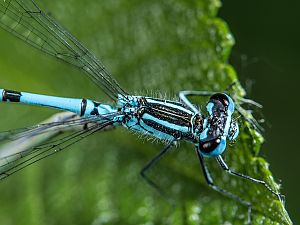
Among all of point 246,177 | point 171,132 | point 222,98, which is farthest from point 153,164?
point 246,177

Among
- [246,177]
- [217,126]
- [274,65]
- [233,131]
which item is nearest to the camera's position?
[246,177]

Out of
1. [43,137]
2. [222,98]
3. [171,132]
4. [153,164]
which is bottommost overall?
[153,164]

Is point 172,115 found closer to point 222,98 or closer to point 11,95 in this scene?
point 222,98

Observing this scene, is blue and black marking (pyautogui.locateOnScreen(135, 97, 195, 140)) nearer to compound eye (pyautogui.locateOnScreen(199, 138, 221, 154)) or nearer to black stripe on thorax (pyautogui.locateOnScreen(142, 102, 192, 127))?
black stripe on thorax (pyautogui.locateOnScreen(142, 102, 192, 127))

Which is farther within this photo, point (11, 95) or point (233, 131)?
point (11, 95)

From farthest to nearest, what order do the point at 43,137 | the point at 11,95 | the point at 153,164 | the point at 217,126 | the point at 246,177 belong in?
the point at 43,137, the point at 11,95, the point at 153,164, the point at 217,126, the point at 246,177

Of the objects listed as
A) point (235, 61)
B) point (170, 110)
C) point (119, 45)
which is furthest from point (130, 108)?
point (235, 61)

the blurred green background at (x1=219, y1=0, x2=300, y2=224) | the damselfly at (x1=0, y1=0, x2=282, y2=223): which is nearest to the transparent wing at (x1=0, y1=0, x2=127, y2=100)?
the damselfly at (x1=0, y1=0, x2=282, y2=223)

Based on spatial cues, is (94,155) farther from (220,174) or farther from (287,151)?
(287,151)
